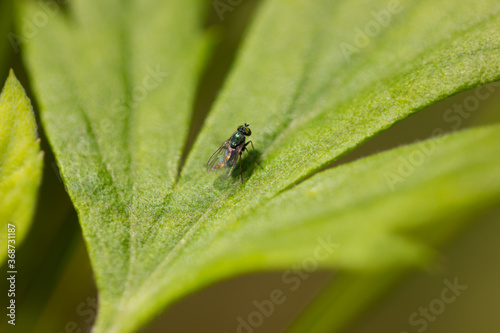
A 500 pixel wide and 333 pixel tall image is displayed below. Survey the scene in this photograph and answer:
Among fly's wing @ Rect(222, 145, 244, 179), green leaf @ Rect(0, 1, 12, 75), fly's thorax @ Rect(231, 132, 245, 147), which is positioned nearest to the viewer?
fly's wing @ Rect(222, 145, 244, 179)

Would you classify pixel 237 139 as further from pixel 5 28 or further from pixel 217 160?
pixel 5 28

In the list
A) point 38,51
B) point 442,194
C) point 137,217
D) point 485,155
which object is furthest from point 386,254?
point 38,51

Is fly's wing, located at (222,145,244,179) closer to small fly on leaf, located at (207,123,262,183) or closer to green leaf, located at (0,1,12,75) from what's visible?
small fly on leaf, located at (207,123,262,183)

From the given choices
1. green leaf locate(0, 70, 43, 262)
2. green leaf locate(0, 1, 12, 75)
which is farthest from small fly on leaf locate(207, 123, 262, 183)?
green leaf locate(0, 1, 12, 75)

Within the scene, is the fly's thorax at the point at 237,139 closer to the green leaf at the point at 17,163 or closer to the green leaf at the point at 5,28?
the green leaf at the point at 17,163

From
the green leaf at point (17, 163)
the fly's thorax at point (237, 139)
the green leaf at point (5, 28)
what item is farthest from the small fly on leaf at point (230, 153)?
the green leaf at point (5, 28)

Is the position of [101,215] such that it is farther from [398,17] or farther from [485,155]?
[398,17]
